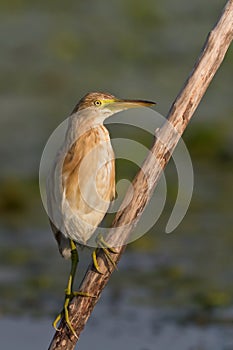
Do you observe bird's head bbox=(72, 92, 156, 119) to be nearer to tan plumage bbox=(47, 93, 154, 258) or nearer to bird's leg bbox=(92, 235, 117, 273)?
tan plumage bbox=(47, 93, 154, 258)

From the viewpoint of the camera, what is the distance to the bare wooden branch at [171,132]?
12.3ft

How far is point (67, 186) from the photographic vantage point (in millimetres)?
3896

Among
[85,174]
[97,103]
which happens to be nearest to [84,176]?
[85,174]

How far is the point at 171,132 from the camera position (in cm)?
377

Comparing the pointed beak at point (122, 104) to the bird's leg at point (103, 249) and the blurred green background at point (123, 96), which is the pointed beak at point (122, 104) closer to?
the bird's leg at point (103, 249)

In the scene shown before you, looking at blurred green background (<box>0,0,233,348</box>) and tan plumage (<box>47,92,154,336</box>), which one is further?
blurred green background (<box>0,0,233,348</box>)

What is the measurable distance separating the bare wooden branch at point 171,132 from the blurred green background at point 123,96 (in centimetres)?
239

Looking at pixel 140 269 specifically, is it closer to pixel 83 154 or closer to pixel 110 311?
pixel 110 311

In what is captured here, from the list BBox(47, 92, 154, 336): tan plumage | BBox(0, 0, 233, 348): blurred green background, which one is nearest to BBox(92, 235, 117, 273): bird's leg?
BBox(47, 92, 154, 336): tan plumage

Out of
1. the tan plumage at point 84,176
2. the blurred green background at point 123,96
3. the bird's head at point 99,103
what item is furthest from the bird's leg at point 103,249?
the blurred green background at point 123,96

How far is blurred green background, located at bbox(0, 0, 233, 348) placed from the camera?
6.66 m

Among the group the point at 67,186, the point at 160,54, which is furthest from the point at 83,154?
the point at 160,54

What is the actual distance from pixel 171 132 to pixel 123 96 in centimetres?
534

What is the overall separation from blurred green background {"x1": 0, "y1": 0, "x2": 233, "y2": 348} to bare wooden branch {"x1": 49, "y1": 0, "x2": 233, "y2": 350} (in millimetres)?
2386
